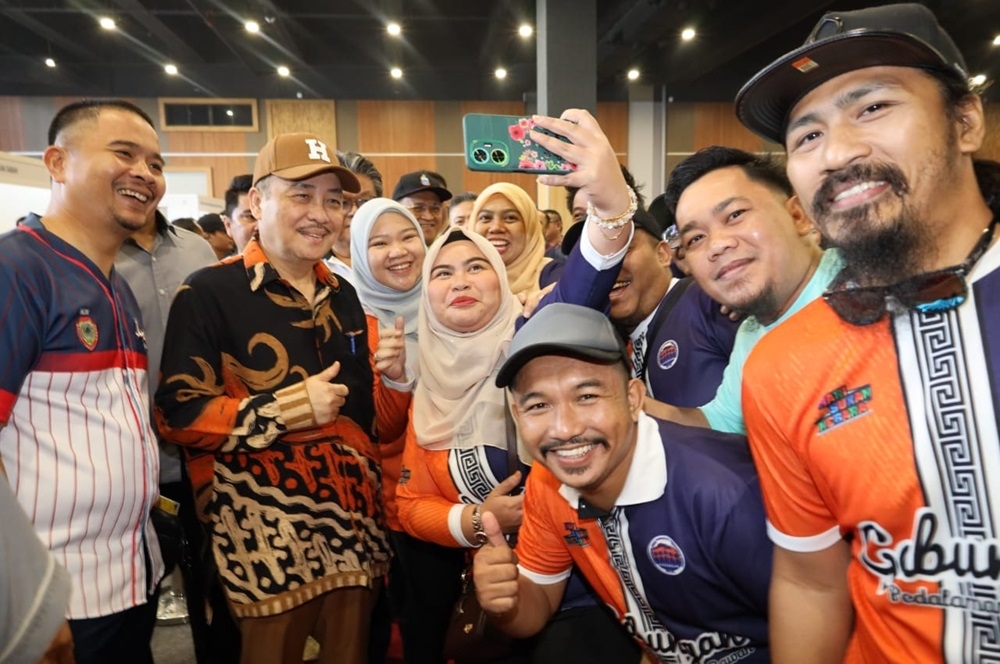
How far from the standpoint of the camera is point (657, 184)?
11047 mm

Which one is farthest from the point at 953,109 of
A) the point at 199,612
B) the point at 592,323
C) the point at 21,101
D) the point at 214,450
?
the point at 21,101

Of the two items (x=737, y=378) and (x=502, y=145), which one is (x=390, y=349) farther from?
(x=737, y=378)

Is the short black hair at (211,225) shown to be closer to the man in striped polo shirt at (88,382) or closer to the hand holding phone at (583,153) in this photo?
the man in striped polo shirt at (88,382)

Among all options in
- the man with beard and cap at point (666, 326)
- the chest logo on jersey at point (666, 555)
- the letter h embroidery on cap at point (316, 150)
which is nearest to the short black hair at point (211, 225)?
the letter h embroidery on cap at point (316, 150)

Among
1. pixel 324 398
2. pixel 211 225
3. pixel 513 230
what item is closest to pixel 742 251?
pixel 324 398

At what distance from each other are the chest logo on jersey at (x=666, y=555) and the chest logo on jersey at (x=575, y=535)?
19 cm

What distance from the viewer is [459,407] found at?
6.68ft

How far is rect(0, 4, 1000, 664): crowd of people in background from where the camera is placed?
38.1 inches

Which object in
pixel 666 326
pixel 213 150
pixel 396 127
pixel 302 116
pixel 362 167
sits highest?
pixel 302 116

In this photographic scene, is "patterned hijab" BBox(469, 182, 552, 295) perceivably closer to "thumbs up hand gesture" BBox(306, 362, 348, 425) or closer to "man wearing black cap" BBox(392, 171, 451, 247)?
"man wearing black cap" BBox(392, 171, 451, 247)

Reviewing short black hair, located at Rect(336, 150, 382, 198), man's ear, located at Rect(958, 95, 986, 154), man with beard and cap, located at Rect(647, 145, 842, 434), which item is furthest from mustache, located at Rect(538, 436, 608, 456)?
short black hair, located at Rect(336, 150, 382, 198)

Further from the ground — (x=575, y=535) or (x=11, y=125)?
(x=11, y=125)

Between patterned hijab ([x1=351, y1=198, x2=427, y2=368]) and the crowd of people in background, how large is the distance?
0.02m

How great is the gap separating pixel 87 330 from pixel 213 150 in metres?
10.1
